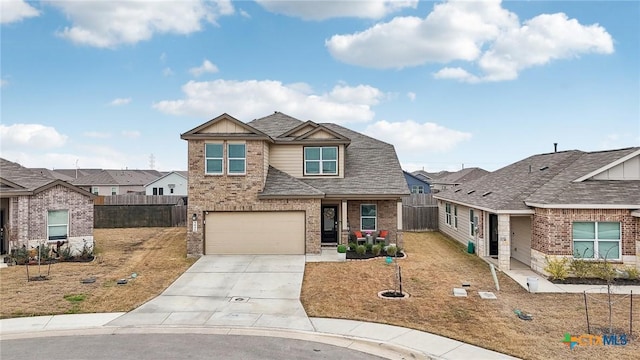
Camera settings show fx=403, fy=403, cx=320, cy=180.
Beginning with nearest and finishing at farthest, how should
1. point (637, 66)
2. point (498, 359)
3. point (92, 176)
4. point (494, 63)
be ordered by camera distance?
point (498, 359) → point (637, 66) → point (494, 63) → point (92, 176)

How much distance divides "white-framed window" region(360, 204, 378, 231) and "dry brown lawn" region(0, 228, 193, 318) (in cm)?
856

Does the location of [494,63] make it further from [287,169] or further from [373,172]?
[287,169]

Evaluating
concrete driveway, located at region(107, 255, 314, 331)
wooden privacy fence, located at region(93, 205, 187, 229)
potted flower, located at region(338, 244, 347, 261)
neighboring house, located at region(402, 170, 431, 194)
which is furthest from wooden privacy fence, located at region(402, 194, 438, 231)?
neighboring house, located at region(402, 170, 431, 194)

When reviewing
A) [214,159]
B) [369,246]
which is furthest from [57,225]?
[369,246]

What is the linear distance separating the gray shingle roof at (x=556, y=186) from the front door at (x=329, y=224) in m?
6.76

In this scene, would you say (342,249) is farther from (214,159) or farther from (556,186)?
(556,186)

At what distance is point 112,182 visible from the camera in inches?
2206

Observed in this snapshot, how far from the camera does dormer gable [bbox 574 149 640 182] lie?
15117 mm

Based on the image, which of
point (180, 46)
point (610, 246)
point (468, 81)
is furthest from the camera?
point (468, 81)

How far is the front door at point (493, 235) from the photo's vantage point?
18.3 meters

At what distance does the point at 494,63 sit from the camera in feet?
70.3

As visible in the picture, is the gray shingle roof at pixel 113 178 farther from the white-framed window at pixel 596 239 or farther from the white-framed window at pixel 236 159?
the white-framed window at pixel 596 239

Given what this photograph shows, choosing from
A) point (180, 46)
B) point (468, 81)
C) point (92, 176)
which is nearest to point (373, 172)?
point (468, 81)

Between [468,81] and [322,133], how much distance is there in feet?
32.4
